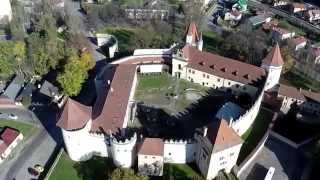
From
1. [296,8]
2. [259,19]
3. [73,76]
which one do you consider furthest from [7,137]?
[296,8]

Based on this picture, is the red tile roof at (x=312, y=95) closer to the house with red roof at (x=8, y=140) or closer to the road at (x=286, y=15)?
the road at (x=286, y=15)

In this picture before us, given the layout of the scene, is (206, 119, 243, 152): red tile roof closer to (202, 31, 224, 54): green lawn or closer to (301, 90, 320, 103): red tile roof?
(301, 90, 320, 103): red tile roof

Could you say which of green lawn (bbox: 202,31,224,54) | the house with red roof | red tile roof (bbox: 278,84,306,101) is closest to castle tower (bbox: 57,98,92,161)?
the house with red roof

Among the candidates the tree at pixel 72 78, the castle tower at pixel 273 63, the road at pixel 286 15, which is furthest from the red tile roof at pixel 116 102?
the road at pixel 286 15

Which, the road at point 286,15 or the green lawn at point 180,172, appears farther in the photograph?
the road at point 286,15

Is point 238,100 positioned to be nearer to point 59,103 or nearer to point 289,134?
point 289,134

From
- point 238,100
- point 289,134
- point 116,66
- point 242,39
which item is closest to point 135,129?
point 116,66

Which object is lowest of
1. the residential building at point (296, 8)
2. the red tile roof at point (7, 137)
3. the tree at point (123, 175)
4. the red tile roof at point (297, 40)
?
the red tile roof at point (7, 137)
